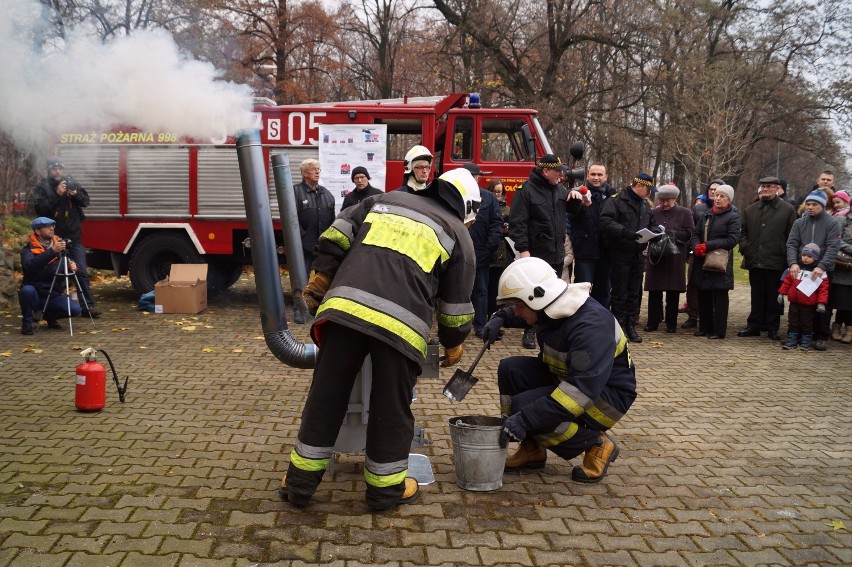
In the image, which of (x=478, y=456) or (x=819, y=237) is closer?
(x=478, y=456)

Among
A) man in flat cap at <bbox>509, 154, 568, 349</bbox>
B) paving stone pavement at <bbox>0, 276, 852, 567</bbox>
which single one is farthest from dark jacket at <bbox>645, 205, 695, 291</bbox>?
paving stone pavement at <bbox>0, 276, 852, 567</bbox>

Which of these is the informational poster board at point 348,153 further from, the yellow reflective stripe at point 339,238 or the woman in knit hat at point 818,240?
the yellow reflective stripe at point 339,238

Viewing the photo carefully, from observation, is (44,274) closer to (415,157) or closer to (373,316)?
(415,157)

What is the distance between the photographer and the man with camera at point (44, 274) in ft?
28.0

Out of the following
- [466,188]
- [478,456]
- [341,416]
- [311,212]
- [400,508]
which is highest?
[466,188]

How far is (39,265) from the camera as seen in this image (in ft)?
28.3

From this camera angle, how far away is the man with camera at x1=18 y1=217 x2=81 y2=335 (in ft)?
28.0

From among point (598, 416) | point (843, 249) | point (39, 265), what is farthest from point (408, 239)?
point (843, 249)

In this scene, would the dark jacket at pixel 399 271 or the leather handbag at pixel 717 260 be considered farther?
the leather handbag at pixel 717 260

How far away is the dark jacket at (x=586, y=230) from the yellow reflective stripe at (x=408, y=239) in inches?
213

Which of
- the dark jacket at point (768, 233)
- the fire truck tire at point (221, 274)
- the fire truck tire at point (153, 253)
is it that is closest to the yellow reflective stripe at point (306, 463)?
the dark jacket at point (768, 233)

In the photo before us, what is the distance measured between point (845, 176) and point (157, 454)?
3393 centimetres

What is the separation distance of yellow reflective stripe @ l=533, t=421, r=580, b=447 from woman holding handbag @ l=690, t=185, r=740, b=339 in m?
5.76

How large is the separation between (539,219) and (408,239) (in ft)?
14.9
